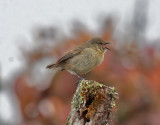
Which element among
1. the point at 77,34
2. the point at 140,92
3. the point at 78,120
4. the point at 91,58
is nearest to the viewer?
the point at 78,120

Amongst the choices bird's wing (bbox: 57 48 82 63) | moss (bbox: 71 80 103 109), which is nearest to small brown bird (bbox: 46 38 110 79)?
bird's wing (bbox: 57 48 82 63)

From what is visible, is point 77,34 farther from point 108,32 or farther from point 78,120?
point 78,120

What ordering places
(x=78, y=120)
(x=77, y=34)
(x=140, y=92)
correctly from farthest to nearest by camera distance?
(x=77, y=34) → (x=140, y=92) → (x=78, y=120)

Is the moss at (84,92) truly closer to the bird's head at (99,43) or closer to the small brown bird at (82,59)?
the small brown bird at (82,59)

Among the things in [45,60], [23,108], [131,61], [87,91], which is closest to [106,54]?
[131,61]

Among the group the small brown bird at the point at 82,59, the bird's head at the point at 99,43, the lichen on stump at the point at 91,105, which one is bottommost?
the lichen on stump at the point at 91,105

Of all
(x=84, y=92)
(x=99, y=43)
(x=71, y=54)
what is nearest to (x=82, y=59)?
(x=71, y=54)

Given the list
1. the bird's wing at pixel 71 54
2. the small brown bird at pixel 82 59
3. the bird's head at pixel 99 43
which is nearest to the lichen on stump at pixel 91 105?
the small brown bird at pixel 82 59
